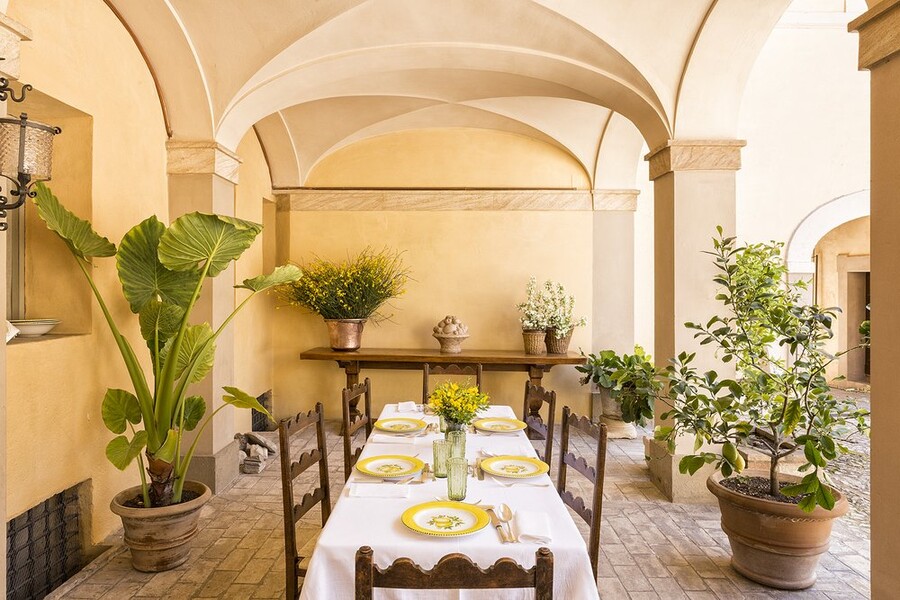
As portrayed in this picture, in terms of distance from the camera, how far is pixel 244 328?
593 centimetres

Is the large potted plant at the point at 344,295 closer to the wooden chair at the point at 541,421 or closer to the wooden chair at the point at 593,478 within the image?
the wooden chair at the point at 541,421

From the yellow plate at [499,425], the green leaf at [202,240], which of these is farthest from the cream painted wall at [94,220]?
the yellow plate at [499,425]

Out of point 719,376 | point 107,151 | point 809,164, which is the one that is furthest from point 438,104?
point 809,164

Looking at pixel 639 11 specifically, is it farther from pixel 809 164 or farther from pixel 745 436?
pixel 809 164

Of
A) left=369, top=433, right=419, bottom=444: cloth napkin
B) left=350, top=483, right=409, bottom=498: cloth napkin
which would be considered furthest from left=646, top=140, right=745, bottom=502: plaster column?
left=350, top=483, right=409, bottom=498: cloth napkin

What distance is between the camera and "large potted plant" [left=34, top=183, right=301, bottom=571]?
317 centimetres

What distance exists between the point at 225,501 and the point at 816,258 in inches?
418

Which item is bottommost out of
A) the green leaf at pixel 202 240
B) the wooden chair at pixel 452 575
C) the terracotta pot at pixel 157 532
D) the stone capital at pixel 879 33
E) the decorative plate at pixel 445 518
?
the terracotta pot at pixel 157 532

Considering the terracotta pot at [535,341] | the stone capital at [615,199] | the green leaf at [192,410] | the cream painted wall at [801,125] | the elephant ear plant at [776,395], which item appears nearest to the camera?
the elephant ear plant at [776,395]

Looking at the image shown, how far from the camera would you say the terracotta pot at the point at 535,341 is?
20.5ft

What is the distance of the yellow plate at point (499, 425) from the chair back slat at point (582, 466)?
54cm

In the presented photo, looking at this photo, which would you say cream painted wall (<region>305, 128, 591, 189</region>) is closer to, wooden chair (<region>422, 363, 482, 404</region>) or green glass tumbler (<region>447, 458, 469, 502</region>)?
wooden chair (<region>422, 363, 482, 404</region>)

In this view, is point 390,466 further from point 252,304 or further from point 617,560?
point 252,304

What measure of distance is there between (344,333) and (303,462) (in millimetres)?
3668
